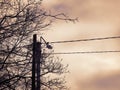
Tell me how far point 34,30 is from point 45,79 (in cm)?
360

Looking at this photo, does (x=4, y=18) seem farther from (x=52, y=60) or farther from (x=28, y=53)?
(x=52, y=60)

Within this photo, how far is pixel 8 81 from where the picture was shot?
904 inches

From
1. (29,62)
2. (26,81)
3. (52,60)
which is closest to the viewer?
(29,62)

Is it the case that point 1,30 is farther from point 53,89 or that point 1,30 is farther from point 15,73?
point 53,89

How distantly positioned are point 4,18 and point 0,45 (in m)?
1.61

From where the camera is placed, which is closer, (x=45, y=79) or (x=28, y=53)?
(x=28, y=53)

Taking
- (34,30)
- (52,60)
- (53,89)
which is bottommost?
(53,89)

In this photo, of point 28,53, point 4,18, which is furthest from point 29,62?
point 4,18

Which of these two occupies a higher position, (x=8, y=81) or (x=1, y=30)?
(x=1, y=30)

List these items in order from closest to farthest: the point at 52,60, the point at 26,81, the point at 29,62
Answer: the point at 29,62 → the point at 26,81 → the point at 52,60

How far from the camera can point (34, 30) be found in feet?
80.1

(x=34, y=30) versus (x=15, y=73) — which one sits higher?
(x=34, y=30)

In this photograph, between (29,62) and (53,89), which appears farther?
(53,89)

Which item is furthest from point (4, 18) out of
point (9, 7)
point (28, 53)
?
point (28, 53)
